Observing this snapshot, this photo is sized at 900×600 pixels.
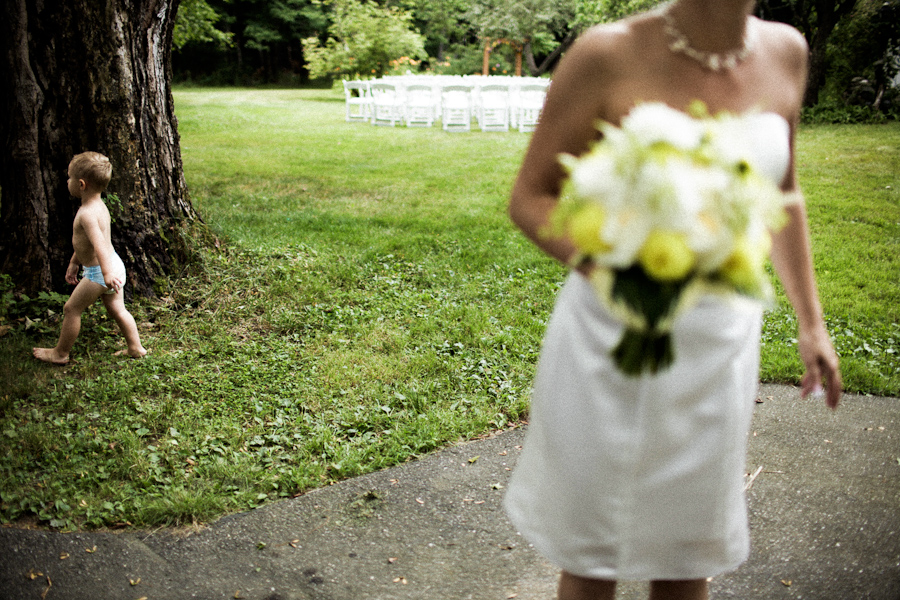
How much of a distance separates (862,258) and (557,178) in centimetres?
631

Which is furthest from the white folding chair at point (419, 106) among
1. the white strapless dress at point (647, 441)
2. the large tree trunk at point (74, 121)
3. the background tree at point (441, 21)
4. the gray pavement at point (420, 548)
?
the background tree at point (441, 21)

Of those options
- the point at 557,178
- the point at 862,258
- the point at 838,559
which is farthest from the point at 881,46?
the point at 557,178

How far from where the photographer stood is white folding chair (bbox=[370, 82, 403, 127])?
17.4m

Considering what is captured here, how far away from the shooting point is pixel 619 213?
3.89 ft

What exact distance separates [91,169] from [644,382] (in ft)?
13.3

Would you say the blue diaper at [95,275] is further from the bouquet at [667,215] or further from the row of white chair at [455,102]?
the row of white chair at [455,102]

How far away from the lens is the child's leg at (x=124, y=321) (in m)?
4.52

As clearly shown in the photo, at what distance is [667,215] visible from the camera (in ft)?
3.76

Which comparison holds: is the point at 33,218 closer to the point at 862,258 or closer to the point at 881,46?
the point at 862,258

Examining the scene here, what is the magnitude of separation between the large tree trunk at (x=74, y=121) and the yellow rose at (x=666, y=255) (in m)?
4.75

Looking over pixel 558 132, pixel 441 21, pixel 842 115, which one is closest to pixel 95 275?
pixel 558 132

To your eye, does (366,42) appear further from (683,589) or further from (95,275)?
(683,589)

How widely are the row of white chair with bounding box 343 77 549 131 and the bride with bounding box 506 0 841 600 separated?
14.3m

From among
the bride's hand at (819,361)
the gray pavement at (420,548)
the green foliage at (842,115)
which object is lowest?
the gray pavement at (420,548)
